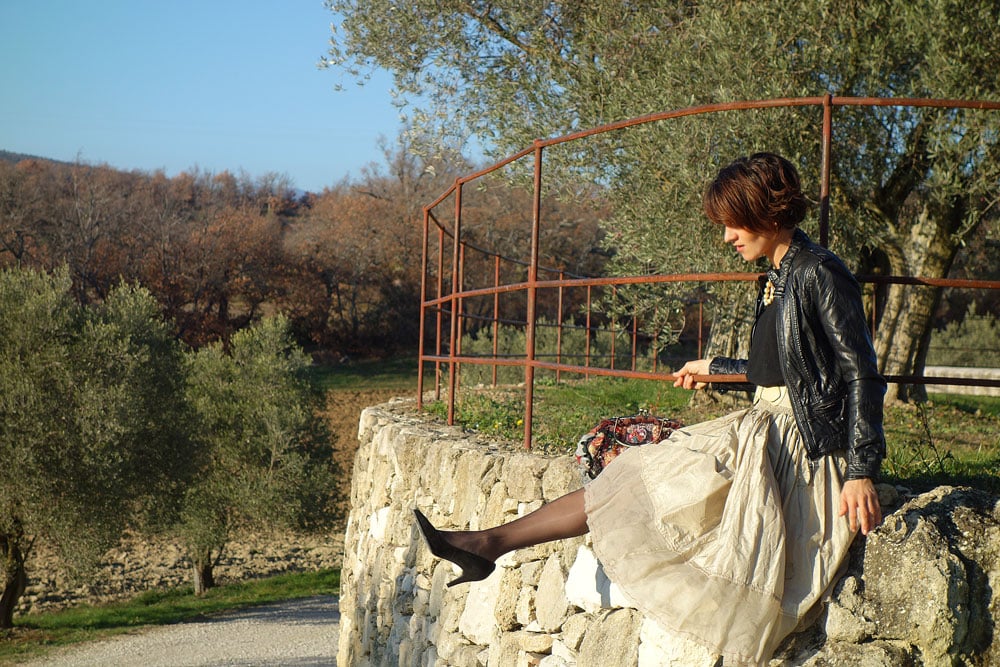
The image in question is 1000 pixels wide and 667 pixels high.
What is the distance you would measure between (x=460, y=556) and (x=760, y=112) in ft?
15.5

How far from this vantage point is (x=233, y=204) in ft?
121

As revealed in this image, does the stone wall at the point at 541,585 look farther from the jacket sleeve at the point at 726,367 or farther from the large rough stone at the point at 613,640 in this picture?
the jacket sleeve at the point at 726,367

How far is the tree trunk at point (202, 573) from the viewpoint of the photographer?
673 inches

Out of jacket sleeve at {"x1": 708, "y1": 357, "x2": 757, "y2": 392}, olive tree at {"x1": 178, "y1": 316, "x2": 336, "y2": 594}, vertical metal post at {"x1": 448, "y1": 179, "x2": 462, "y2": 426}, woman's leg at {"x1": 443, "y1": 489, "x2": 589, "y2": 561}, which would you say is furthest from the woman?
olive tree at {"x1": 178, "y1": 316, "x2": 336, "y2": 594}

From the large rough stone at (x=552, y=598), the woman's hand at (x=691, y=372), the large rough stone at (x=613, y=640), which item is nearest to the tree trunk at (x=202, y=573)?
the large rough stone at (x=552, y=598)

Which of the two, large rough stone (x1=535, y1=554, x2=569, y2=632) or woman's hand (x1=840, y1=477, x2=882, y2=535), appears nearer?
woman's hand (x1=840, y1=477, x2=882, y2=535)

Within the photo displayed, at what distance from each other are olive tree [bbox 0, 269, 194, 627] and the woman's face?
13.7m

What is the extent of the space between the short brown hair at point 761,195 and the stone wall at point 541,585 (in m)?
0.89

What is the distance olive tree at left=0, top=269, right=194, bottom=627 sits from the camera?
13977 millimetres

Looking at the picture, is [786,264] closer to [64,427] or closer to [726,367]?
[726,367]

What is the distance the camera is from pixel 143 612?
49.2 feet

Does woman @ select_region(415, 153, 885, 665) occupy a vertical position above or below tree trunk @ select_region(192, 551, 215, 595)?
above

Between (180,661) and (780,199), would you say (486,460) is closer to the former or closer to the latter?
(780,199)

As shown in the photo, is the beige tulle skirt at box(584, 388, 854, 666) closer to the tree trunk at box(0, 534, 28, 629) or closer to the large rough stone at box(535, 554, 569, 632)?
the large rough stone at box(535, 554, 569, 632)
